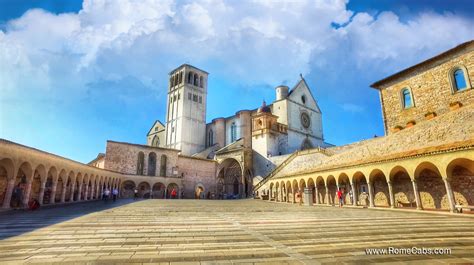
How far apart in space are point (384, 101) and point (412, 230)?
21.3 m

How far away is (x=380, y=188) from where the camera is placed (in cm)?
1808

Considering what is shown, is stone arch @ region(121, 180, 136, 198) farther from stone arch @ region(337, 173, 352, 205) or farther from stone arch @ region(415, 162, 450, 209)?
stone arch @ region(415, 162, 450, 209)

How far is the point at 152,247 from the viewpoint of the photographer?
5.05 meters

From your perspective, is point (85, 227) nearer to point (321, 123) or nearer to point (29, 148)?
point (29, 148)

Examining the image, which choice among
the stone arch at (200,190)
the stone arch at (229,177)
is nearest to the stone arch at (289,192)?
the stone arch at (229,177)

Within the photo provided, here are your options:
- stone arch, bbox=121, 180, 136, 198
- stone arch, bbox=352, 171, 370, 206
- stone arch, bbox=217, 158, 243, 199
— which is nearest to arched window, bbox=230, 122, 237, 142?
stone arch, bbox=217, 158, 243, 199

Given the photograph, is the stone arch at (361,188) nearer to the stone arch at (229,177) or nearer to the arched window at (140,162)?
the stone arch at (229,177)

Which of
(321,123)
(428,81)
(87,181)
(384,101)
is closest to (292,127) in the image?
(321,123)

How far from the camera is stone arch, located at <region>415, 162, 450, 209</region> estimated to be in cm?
1416

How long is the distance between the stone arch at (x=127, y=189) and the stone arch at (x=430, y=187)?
105 feet

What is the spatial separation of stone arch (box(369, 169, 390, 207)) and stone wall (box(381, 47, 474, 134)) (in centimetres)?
745

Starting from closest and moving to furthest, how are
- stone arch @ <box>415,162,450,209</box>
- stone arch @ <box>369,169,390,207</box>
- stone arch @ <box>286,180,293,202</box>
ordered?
stone arch @ <box>415,162,450,209</box>, stone arch @ <box>369,169,390,207</box>, stone arch @ <box>286,180,293,202</box>

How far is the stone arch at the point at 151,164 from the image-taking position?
36.1 metres

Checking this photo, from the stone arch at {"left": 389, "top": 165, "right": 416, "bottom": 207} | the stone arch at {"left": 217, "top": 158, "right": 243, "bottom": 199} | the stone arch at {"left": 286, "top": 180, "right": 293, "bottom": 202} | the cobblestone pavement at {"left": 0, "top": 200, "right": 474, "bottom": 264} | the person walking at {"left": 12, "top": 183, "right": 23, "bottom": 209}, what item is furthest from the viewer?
the stone arch at {"left": 217, "top": 158, "right": 243, "bottom": 199}
